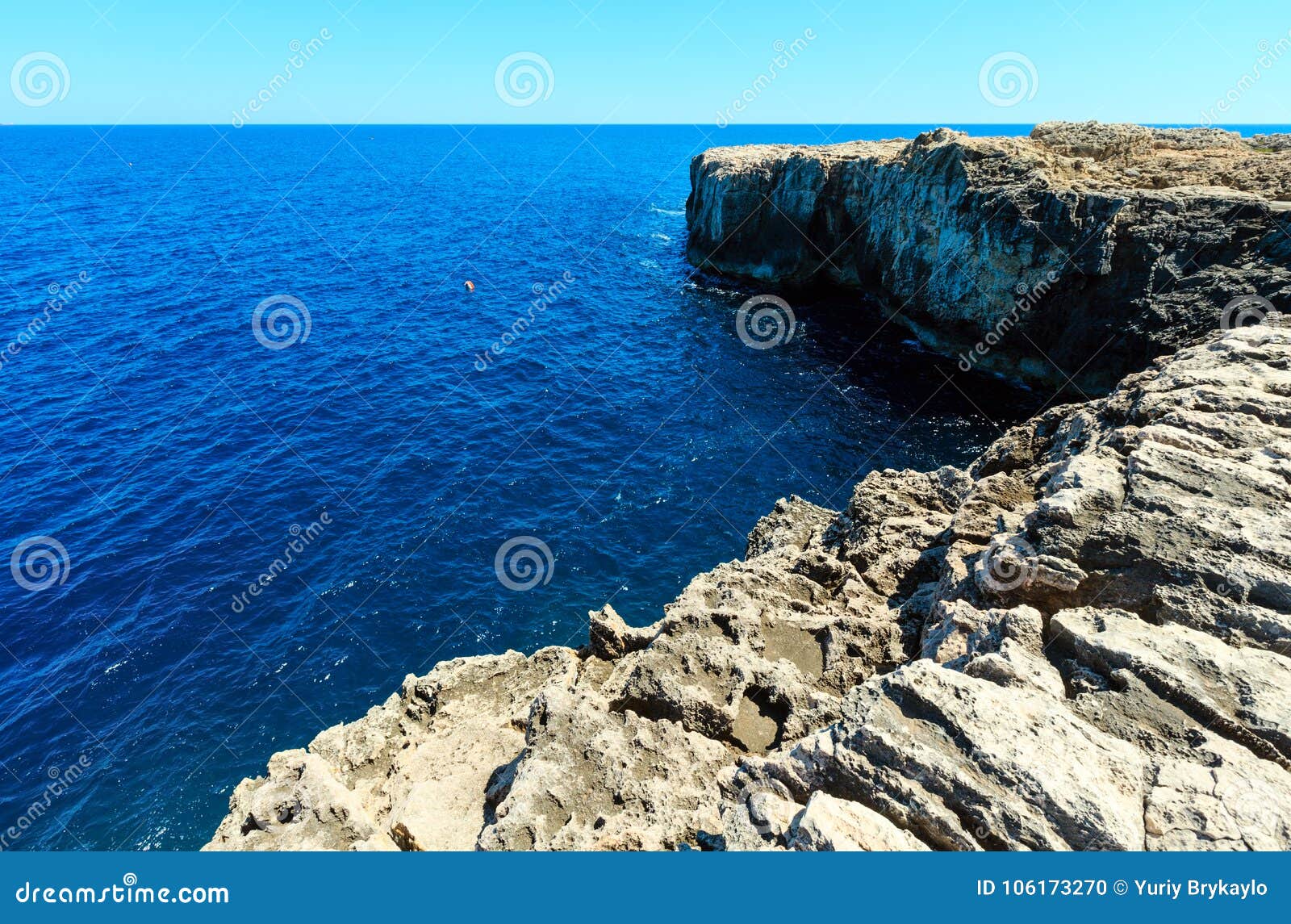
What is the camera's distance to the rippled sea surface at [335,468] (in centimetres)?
2567

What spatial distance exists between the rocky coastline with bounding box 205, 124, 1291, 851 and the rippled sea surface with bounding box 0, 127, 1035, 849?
431 inches

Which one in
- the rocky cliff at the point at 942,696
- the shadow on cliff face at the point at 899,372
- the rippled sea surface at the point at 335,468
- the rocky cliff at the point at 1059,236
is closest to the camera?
the rocky cliff at the point at 942,696

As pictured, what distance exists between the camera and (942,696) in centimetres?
1027

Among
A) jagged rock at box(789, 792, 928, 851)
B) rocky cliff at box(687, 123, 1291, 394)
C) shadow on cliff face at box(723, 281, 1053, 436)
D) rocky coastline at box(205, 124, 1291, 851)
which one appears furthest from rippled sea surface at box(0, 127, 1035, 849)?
jagged rock at box(789, 792, 928, 851)

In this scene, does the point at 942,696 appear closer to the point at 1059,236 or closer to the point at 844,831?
the point at 844,831

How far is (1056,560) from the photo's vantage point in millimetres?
13406

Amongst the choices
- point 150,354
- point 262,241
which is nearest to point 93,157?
point 262,241

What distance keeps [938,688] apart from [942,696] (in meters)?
0.16

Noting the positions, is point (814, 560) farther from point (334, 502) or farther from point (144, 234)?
point (144, 234)

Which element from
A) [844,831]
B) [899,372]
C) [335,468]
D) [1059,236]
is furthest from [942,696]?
[899,372]

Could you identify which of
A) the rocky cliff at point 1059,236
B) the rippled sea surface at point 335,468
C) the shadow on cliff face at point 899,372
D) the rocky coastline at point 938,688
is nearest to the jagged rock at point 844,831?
the rocky coastline at point 938,688

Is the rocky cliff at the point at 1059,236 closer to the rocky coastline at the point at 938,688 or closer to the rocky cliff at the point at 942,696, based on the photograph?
the rocky coastline at the point at 938,688

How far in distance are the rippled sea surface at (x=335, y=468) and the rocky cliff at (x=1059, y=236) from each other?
5.06 meters

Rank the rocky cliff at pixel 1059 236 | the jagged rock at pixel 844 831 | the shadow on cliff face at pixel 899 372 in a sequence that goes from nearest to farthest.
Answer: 1. the jagged rock at pixel 844 831
2. the rocky cliff at pixel 1059 236
3. the shadow on cliff face at pixel 899 372
